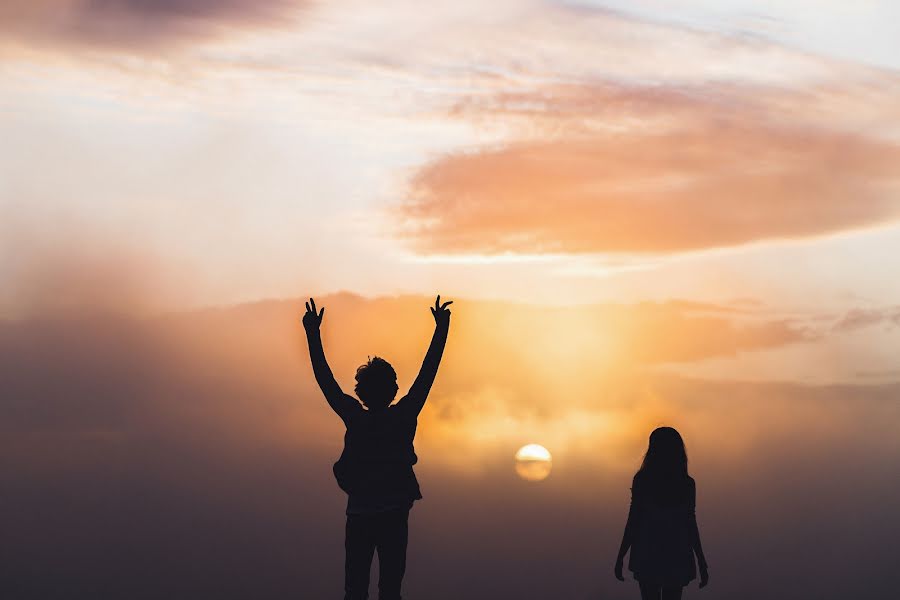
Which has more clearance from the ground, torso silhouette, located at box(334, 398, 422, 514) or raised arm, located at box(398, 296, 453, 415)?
raised arm, located at box(398, 296, 453, 415)

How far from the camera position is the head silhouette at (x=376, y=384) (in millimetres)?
8039

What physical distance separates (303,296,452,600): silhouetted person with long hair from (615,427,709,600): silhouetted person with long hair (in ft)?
10.4

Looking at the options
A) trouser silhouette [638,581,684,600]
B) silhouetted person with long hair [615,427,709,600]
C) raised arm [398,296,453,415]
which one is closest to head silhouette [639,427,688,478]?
silhouetted person with long hair [615,427,709,600]

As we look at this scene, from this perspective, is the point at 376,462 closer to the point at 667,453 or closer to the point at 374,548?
the point at 374,548

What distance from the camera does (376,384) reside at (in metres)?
8.05

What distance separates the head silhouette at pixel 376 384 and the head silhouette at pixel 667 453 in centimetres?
328

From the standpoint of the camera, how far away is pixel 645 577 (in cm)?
1055

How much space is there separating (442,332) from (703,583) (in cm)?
367

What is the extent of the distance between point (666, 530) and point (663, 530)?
0.03 metres

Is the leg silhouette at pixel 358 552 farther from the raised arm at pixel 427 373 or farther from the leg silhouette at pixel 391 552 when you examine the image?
the raised arm at pixel 427 373

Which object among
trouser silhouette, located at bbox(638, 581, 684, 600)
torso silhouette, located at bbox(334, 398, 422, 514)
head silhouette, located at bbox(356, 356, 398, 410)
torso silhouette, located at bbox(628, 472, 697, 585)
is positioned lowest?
trouser silhouette, located at bbox(638, 581, 684, 600)

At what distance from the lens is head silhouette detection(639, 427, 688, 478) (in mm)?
10242

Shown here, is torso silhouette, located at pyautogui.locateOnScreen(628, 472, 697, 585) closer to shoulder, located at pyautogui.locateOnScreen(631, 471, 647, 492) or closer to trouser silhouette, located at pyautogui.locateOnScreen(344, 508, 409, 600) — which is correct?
shoulder, located at pyautogui.locateOnScreen(631, 471, 647, 492)

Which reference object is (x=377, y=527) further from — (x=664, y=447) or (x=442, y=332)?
(x=664, y=447)
